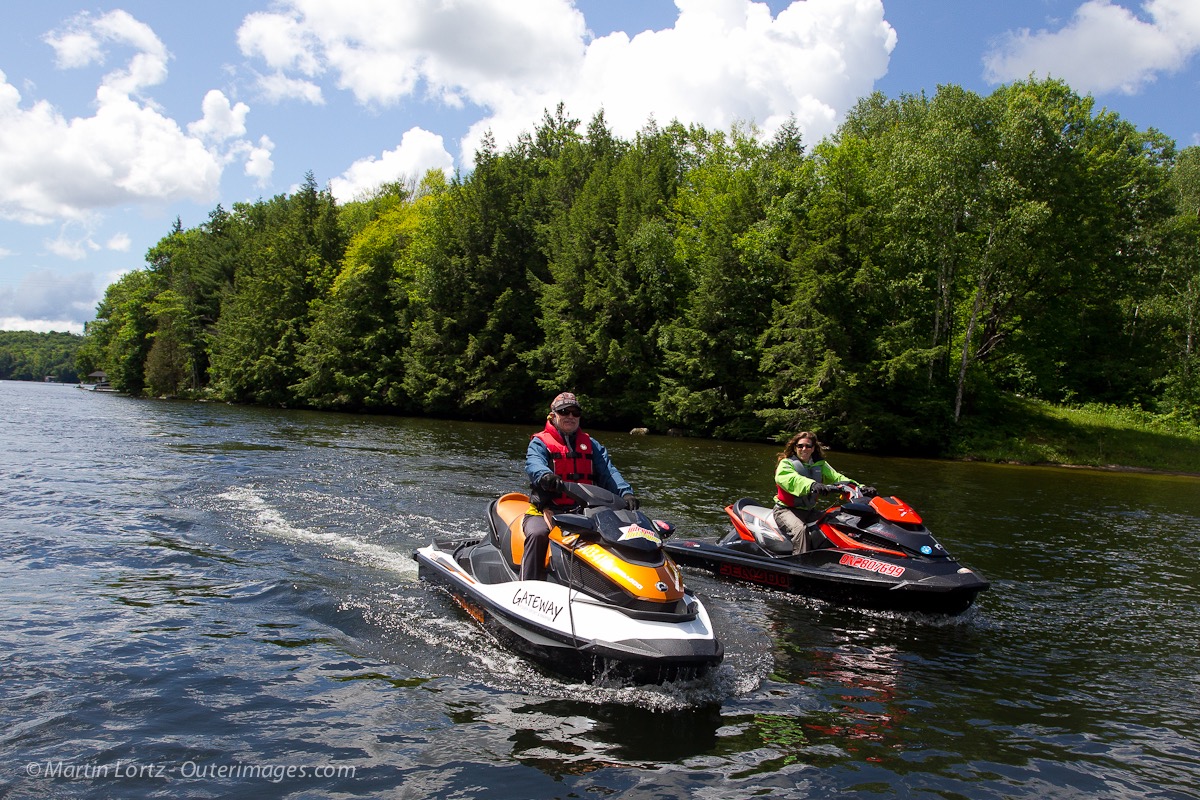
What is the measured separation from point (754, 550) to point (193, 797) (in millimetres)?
7097

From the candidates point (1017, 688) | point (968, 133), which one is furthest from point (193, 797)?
point (968, 133)

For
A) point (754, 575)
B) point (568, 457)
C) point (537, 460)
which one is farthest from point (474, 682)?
point (754, 575)

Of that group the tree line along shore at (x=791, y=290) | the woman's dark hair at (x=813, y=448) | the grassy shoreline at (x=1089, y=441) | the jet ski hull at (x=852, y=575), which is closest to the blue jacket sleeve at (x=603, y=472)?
the jet ski hull at (x=852, y=575)

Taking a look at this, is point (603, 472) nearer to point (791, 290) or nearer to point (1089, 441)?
point (791, 290)

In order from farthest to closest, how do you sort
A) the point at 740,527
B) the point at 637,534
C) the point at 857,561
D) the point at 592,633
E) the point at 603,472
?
the point at 740,527 < the point at 857,561 < the point at 603,472 < the point at 637,534 < the point at 592,633

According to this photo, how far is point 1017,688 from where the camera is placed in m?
6.67

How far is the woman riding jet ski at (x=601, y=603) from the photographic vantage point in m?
5.74

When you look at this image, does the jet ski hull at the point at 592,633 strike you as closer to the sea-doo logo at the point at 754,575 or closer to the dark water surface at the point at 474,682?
the dark water surface at the point at 474,682

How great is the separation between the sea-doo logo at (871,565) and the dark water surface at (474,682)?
0.52 meters

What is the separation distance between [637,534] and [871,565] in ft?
12.4

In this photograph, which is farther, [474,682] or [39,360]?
[39,360]

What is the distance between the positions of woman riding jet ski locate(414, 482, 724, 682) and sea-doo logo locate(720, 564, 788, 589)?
3218 mm

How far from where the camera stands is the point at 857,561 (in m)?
8.92

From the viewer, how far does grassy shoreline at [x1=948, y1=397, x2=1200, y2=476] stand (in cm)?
3066
